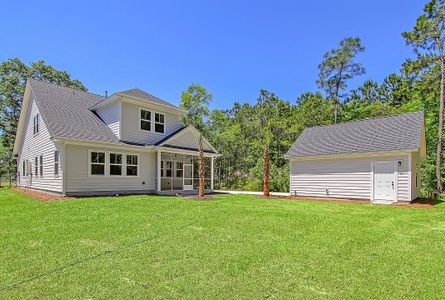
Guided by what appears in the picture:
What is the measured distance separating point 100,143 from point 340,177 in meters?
13.2

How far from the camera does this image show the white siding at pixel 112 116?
16.0 meters

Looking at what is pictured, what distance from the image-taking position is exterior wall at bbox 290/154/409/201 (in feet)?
43.5

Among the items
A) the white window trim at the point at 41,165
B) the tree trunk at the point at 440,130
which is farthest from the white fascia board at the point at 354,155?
the white window trim at the point at 41,165

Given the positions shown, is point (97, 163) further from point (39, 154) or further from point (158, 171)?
point (39, 154)

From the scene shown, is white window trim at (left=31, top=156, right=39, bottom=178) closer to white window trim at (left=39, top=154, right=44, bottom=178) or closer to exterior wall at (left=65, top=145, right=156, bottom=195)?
white window trim at (left=39, top=154, right=44, bottom=178)

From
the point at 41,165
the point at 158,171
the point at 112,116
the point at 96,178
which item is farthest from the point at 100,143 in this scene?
the point at 41,165

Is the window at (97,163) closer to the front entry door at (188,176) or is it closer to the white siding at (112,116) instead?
the white siding at (112,116)

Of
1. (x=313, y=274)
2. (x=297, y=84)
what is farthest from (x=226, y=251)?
(x=297, y=84)

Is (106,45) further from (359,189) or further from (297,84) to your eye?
(297,84)

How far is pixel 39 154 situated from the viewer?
53.4ft

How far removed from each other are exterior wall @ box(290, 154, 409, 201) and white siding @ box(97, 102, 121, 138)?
36.4 ft

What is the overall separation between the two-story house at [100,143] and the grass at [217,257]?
19.3ft

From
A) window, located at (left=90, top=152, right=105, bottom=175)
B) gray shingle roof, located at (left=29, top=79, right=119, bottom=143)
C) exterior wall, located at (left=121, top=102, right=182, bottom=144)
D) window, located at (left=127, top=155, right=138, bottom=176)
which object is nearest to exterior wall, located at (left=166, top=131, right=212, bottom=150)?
exterior wall, located at (left=121, top=102, right=182, bottom=144)

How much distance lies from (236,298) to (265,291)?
42cm
